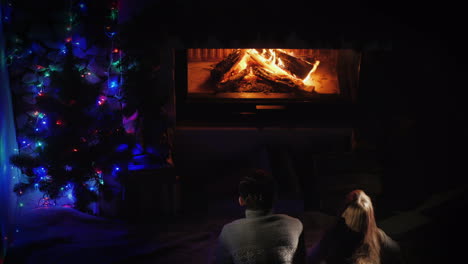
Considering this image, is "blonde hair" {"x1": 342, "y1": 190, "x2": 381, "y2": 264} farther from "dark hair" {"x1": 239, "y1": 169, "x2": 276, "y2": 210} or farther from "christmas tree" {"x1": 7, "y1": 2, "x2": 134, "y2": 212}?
"christmas tree" {"x1": 7, "y1": 2, "x2": 134, "y2": 212}

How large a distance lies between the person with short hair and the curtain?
2756 mm

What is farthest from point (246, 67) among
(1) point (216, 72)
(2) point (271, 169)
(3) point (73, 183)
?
(3) point (73, 183)

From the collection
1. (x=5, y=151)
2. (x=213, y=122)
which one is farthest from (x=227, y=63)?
(x=5, y=151)

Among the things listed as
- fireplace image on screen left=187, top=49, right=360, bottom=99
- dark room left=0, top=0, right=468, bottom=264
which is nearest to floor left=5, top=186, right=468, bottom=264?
dark room left=0, top=0, right=468, bottom=264

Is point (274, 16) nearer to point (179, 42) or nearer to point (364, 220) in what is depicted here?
point (179, 42)

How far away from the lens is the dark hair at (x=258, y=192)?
2920 mm

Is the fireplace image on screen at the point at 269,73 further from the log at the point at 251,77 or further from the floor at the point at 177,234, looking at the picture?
the floor at the point at 177,234

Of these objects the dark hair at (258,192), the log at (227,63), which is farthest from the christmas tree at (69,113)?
the dark hair at (258,192)

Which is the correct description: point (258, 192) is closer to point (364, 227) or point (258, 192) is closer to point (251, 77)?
point (364, 227)

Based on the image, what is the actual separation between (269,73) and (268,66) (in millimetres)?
116

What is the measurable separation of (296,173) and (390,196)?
1.22m

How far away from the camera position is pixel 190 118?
5922mm

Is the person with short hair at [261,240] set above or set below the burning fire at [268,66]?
below

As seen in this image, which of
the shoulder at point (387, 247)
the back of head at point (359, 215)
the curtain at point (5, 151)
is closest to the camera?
the back of head at point (359, 215)
